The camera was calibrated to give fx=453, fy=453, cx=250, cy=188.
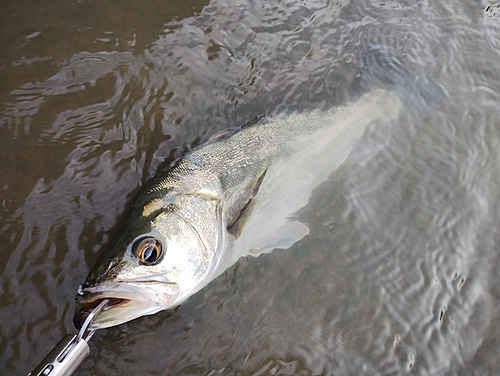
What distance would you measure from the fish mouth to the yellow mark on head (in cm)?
49

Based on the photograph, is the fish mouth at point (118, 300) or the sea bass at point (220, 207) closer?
the fish mouth at point (118, 300)

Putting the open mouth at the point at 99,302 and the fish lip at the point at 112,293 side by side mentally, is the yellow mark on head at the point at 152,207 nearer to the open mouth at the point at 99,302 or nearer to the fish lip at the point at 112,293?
the fish lip at the point at 112,293

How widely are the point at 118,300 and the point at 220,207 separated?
3.13 feet

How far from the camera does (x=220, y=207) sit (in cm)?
309

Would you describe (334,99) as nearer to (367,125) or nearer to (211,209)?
(367,125)

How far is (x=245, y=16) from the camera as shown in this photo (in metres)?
4.11

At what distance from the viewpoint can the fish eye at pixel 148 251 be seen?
2562 millimetres

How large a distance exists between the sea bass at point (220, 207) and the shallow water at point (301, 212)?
0.51ft

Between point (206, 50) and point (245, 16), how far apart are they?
538 mm

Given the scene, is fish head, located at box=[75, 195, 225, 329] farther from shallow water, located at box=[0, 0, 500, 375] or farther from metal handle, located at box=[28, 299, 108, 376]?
shallow water, located at box=[0, 0, 500, 375]

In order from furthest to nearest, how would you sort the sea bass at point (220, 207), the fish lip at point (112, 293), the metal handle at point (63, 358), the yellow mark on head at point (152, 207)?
the yellow mark on head at point (152, 207) → the sea bass at point (220, 207) → the fish lip at point (112, 293) → the metal handle at point (63, 358)

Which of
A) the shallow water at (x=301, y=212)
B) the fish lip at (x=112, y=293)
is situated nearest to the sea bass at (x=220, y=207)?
the fish lip at (x=112, y=293)

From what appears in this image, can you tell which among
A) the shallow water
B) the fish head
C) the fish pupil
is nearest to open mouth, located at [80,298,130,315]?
the fish head

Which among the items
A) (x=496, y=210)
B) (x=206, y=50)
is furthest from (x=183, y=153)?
(x=496, y=210)
